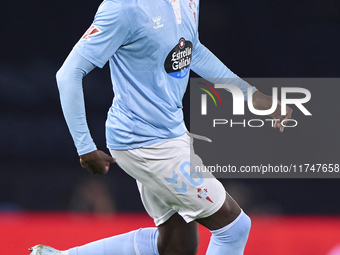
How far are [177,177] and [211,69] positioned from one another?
1.72 feet

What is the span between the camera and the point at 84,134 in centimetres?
170

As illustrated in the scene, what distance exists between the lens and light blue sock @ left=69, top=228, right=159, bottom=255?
208 cm

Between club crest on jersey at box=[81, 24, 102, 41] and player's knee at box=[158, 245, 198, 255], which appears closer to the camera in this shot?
club crest on jersey at box=[81, 24, 102, 41]

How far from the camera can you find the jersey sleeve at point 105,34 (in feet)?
5.47

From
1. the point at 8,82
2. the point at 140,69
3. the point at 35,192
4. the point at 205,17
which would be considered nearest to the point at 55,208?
the point at 35,192

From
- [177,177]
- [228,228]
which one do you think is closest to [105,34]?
[177,177]

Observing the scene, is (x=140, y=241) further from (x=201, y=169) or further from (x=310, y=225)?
(x=310, y=225)

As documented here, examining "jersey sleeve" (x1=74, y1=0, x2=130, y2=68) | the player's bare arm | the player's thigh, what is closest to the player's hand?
"jersey sleeve" (x1=74, y1=0, x2=130, y2=68)

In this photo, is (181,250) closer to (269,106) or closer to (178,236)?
(178,236)

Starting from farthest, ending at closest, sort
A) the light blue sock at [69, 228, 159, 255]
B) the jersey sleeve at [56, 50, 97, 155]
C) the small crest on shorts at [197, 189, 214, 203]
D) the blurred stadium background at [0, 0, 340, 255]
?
the blurred stadium background at [0, 0, 340, 255], the light blue sock at [69, 228, 159, 255], the small crest on shorts at [197, 189, 214, 203], the jersey sleeve at [56, 50, 97, 155]

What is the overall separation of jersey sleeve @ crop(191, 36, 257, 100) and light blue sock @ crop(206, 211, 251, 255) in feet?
1.82

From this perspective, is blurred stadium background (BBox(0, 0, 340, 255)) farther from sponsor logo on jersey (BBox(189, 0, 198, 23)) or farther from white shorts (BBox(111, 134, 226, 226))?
sponsor logo on jersey (BBox(189, 0, 198, 23))

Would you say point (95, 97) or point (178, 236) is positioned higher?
point (178, 236)

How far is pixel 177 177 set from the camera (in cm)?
179
